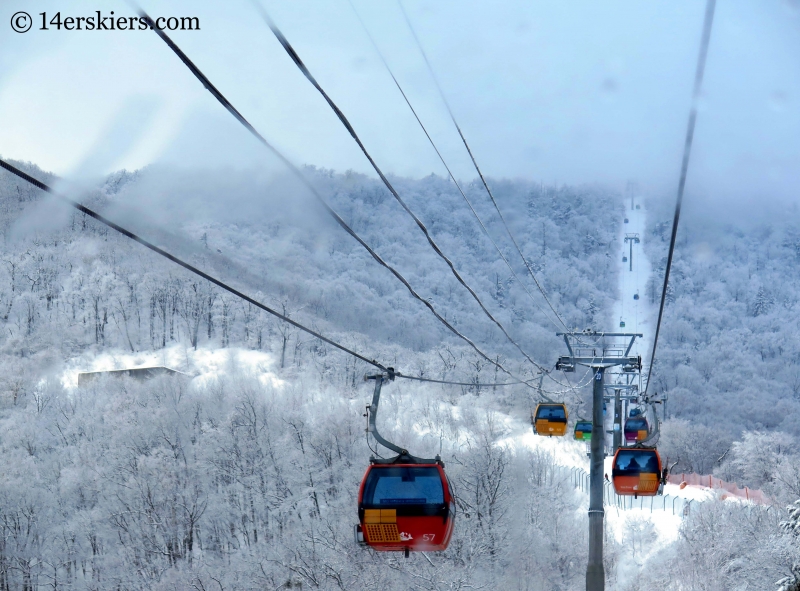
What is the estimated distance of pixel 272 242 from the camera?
424ft

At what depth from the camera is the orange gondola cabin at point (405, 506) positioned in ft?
31.5

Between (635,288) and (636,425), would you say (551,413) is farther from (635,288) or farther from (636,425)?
(635,288)

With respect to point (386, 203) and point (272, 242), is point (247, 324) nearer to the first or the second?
point (272, 242)

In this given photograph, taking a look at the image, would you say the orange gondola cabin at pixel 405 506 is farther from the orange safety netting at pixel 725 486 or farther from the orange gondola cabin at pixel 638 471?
the orange safety netting at pixel 725 486

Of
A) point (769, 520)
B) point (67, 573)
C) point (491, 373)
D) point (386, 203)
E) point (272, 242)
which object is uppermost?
point (386, 203)

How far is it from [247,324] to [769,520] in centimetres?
8105

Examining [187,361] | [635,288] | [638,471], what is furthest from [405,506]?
[635,288]

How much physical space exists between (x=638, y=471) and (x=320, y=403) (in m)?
57.4

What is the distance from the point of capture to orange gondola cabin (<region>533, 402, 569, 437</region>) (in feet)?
78.5

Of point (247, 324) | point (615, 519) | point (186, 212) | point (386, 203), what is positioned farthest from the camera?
point (386, 203)

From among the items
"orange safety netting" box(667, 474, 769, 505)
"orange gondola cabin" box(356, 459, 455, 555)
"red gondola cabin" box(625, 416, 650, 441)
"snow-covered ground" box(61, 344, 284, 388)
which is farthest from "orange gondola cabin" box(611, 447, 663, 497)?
"snow-covered ground" box(61, 344, 284, 388)

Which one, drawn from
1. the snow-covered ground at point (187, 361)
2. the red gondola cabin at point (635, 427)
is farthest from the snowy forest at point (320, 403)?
the red gondola cabin at point (635, 427)

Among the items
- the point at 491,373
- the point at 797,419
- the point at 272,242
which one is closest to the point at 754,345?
the point at 797,419

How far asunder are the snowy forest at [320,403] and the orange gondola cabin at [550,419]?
339 inches
